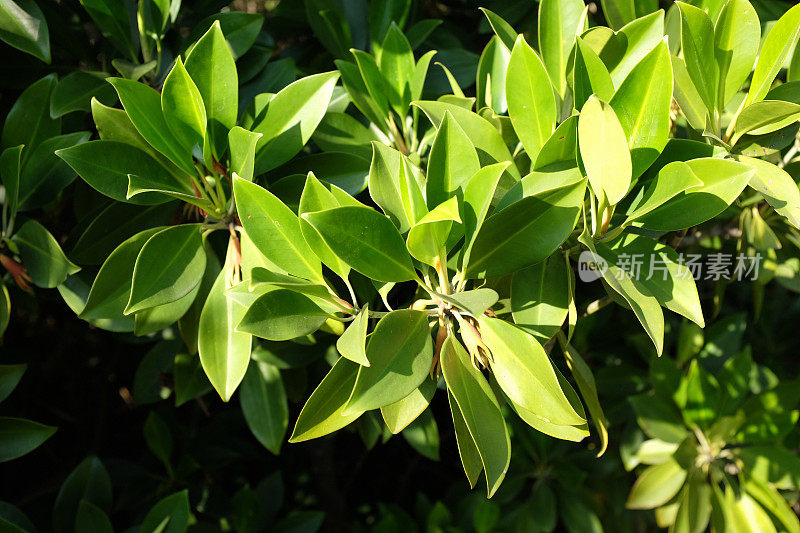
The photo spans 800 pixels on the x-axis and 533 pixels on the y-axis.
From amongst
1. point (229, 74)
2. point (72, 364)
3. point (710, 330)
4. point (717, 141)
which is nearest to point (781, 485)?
point (710, 330)

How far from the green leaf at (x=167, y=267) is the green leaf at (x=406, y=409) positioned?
29cm

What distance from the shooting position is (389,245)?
0.66 meters

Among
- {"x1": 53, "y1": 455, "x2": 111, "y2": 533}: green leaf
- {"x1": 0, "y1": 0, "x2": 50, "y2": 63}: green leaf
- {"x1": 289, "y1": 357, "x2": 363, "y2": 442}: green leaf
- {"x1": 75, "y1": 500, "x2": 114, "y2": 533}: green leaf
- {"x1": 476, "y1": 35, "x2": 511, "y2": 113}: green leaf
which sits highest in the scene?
{"x1": 0, "y1": 0, "x2": 50, "y2": 63}: green leaf

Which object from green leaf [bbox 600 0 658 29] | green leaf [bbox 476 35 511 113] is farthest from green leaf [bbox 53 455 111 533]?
green leaf [bbox 600 0 658 29]

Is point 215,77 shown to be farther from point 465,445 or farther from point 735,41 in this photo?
point 735,41

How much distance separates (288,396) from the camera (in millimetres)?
1143

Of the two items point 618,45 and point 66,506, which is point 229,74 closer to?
point 618,45

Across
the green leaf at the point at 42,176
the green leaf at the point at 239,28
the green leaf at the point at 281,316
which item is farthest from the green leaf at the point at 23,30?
the green leaf at the point at 281,316

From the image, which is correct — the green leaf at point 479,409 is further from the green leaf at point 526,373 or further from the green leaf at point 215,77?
the green leaf at point 215,77

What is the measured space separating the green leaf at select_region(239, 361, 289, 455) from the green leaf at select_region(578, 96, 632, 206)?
64 cm

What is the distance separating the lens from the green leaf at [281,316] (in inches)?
24.8

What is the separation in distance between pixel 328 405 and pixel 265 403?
0.38 meters

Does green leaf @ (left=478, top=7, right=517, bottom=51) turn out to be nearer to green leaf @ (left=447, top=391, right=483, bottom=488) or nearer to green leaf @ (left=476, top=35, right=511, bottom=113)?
green leaf @ (left=476, top=35, right=511, bottom=113)

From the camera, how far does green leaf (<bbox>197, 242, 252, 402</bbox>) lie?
780mm
